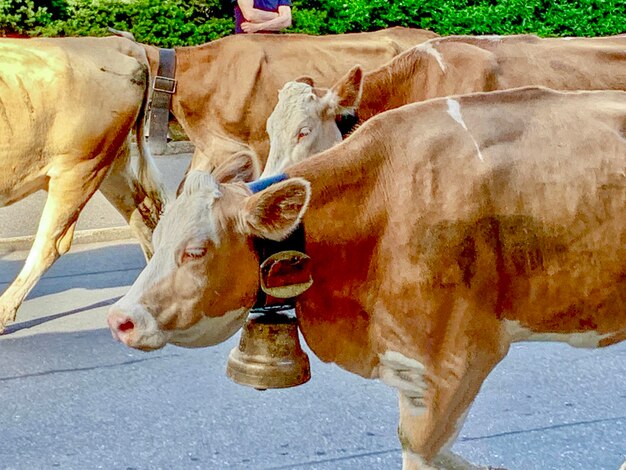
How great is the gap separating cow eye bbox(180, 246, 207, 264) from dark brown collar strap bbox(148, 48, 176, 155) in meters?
4.78

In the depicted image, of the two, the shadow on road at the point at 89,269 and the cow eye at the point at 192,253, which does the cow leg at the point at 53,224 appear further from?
the cow eye at the point at 192,253

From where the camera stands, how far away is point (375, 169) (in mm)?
3150

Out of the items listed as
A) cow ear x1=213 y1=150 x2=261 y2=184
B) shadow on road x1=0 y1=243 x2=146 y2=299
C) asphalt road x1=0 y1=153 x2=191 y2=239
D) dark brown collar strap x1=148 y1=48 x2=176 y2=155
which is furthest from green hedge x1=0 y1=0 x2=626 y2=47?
cow ear x1=213 y1=150 x2=261 y2=184

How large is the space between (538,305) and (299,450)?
1.94m

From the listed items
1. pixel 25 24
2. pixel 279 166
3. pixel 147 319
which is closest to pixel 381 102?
pixel 279 166

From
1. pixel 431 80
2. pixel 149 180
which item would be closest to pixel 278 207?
pixel 431 80

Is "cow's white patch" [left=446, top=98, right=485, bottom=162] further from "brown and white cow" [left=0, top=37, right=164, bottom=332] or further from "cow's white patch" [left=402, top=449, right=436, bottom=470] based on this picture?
"brown and white cow" [left=0, top=37, right=164, bottom=332]

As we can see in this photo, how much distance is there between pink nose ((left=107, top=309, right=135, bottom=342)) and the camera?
9.40 feet

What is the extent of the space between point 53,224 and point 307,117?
1.98m

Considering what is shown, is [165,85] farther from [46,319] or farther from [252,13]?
[46,319]

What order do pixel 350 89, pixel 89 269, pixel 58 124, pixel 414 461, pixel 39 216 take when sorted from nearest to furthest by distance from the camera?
pixel 414 461 → pixel 350 89 → pixel 58 124 → pixel 89 269 → pixel 39 216

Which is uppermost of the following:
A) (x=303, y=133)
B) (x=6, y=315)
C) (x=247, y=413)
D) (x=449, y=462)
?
(x=449, y=462)

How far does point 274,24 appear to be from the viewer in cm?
866

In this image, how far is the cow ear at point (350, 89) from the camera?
5.88 meters
